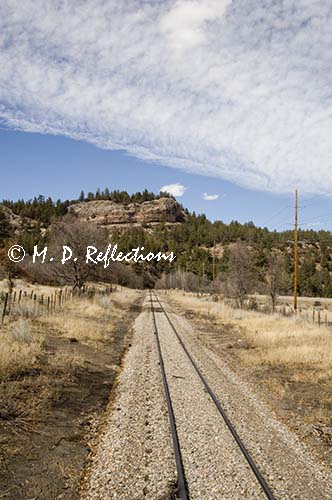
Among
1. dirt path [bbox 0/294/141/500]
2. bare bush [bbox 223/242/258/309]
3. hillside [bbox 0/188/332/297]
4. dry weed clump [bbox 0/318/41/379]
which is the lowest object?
dirt path [bbox 0/294/141/500]

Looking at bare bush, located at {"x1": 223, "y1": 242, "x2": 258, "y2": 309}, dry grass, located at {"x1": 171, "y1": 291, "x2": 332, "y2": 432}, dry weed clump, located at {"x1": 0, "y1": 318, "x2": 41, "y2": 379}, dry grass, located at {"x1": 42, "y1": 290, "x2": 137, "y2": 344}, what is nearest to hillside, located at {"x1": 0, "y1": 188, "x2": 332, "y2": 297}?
bare bush, located at {"x1": 223, "y1": 242, "x2": 258, "y2": 309}

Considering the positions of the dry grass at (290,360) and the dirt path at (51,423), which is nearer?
the dirt path at (51,423)

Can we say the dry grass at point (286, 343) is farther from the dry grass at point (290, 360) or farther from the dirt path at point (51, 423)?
the dirt path at point (51, 423)

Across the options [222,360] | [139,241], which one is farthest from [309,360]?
[139,241]

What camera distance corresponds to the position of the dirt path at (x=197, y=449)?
5.28 meters

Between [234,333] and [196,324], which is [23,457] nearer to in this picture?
[234,333]

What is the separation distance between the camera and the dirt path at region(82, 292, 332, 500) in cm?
528

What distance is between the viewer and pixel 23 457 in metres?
6.10

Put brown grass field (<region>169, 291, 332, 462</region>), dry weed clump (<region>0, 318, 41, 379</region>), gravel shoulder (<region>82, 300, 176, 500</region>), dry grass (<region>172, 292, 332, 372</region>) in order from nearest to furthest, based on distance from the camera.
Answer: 1. gravel shoulder (<region>82, 300, 176, 500</region>)
2. brown grass field (<region>169, 291, 332, 462</region>)
3. dry weed clump (<region>0, 318, 41, 379</region>)
4. dry grass (<region>172, 292, 332, 372</region>)

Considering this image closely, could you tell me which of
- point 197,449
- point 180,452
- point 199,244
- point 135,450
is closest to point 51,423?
point 135,450

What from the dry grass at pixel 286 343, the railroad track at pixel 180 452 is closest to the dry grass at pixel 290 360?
the dry grass at pixel 286 343

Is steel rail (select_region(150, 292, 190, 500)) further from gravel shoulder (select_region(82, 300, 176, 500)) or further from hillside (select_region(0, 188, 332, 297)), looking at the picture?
hillside (select_region(0, 188, 332, 297))

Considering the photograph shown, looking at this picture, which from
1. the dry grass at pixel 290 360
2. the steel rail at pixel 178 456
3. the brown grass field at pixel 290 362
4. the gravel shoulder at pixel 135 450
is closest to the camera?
the steel rail at pixel 178 456

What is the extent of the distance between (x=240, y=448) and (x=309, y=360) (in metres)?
8.12
